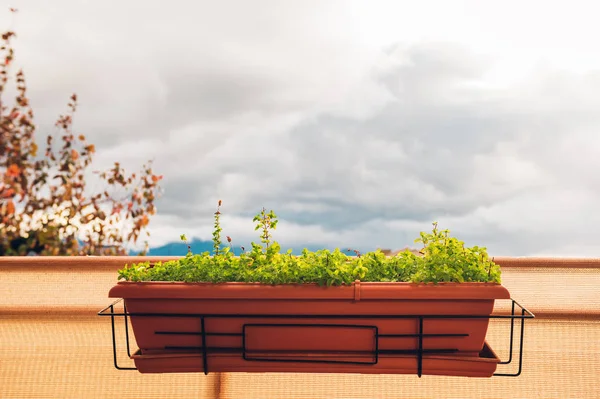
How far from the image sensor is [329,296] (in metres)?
1.71

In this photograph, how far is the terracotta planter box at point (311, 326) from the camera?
1.72 metres

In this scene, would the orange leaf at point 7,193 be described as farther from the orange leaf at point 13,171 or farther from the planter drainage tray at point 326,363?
the planter drainage tray at point 326,363

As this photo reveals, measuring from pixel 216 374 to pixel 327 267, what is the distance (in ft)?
3.73

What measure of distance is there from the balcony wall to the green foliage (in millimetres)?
752

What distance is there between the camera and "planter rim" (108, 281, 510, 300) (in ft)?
5.56

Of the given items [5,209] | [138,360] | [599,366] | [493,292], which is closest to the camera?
[493,292]

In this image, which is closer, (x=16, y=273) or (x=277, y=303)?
(x=277, y=303)

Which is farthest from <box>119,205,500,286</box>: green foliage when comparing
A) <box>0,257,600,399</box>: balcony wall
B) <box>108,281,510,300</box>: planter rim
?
<box>0,257,600,399</box>: balcony wall

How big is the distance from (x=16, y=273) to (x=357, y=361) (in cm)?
179

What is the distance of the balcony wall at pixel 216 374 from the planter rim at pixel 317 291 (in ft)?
2.72

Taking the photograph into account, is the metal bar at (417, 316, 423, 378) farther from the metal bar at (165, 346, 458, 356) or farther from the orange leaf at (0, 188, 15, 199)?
the orange leaf at (0, 188, 15, 199)

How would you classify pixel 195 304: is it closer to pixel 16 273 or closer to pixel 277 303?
pixel 277 303

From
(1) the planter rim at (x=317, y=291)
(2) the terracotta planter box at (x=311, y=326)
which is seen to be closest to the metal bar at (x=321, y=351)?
(2) the terracotta planter box at (x=311, y=326)

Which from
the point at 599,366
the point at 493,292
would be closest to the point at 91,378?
the point at 493,292
